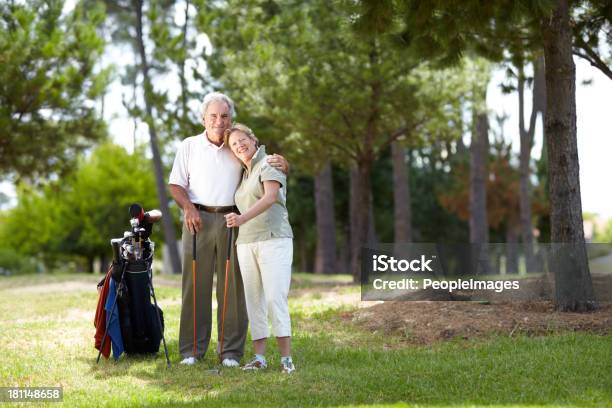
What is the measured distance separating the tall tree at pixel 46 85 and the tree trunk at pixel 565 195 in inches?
429

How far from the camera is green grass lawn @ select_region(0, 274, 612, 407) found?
500 centimetres

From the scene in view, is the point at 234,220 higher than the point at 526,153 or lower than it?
lower

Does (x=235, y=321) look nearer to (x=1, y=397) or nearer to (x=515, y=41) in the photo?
(x=1, y=397)

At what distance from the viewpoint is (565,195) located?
824 centimetres

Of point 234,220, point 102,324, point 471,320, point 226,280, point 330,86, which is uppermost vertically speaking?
point 330,86

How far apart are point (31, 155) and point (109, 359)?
11873 millimetres

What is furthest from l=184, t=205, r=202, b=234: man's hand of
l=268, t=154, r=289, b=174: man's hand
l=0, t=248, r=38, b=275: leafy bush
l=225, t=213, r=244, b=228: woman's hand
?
l=0, t=248, r=38, b=275: leafy bush

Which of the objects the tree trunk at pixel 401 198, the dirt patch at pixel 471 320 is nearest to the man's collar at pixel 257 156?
the dirt patch at pixel 471 320

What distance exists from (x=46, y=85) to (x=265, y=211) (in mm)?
11771

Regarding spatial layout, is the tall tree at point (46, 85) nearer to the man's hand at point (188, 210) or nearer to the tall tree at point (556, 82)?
the tall tree at point (556, 82)

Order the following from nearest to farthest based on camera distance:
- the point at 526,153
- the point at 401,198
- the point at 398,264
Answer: the point at 398,264
the point at 401,198
the point at 526,153

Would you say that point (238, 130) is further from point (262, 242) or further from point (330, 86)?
point (330, 86)

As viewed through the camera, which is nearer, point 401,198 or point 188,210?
point 188,210

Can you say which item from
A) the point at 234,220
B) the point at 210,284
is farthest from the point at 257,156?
the point at 210,284
